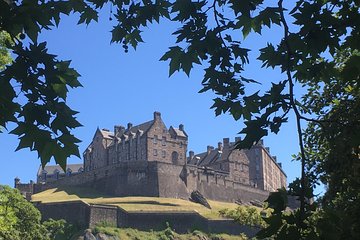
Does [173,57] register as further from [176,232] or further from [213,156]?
[213,156]

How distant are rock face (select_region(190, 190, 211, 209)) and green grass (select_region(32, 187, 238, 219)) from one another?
102cm

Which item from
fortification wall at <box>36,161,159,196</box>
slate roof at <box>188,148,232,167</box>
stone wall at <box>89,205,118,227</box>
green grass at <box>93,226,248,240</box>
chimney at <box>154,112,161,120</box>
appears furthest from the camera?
slate roof at <box>188,148,232,167</box>

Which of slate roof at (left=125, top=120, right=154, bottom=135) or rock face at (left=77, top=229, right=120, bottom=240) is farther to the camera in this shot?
slate roof at (left=125, top=120, right=154, bottom=135)

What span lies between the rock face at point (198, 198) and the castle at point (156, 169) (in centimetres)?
95

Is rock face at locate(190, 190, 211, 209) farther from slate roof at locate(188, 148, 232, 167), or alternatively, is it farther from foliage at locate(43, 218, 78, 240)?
foliage at locate(43, 218, 78, 240)

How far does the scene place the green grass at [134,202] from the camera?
70.2m

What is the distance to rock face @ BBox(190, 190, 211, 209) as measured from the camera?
78.7m

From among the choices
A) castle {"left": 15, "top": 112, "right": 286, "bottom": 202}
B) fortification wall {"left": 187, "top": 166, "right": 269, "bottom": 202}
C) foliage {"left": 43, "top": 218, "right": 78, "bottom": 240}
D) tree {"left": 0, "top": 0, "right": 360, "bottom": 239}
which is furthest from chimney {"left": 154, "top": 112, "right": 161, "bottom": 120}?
tree {"left": 0, "top": 0, "right": 360, "bottom": 239}

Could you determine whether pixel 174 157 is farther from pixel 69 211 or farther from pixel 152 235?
pixel 152 235

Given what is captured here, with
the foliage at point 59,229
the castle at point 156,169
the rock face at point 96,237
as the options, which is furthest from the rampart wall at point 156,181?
the rock face at point 96,237

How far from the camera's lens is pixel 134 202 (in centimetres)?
7238

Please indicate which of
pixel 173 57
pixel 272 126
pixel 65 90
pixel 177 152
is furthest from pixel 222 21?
pixel 177 152

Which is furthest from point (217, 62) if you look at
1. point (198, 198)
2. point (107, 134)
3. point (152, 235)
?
point (107, 134)

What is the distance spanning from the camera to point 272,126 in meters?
→ 4.10
